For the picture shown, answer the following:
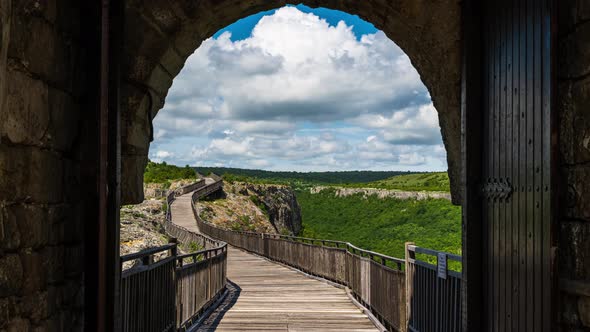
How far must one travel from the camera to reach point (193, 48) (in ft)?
18.6

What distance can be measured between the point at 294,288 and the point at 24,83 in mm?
10429

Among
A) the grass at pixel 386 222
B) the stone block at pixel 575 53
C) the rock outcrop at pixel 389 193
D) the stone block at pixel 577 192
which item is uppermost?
the stone block at pixel 575 53

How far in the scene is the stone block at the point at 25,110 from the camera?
3.28 meters

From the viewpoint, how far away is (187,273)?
855 centimetres

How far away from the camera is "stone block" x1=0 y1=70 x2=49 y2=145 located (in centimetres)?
328

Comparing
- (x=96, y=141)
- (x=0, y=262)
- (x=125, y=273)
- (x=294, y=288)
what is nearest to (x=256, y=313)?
(x=294, y=288)

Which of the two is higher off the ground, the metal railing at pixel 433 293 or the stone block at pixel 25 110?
the stone block at pixel 25 110

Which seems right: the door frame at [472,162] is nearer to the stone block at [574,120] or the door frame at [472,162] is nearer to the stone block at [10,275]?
the stone block at [574,120]

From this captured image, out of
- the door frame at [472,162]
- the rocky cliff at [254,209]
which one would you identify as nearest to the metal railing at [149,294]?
the door frame at [472,162]

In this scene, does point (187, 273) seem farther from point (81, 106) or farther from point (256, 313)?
point (81, 106)

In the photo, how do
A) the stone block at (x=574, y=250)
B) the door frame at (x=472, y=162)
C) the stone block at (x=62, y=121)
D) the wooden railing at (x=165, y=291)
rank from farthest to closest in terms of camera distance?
the wooden railing at (x=165, y=291) → the door frame at (x=472, y=162) → the stone block at (x=62, y=121) → the stone block at (x=574, y=250)

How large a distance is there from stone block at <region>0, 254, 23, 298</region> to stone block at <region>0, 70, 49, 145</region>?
0.71 meters

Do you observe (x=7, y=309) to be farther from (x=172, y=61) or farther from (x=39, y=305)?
(x=172, y=61)

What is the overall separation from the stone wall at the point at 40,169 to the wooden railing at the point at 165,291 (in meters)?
0.91
